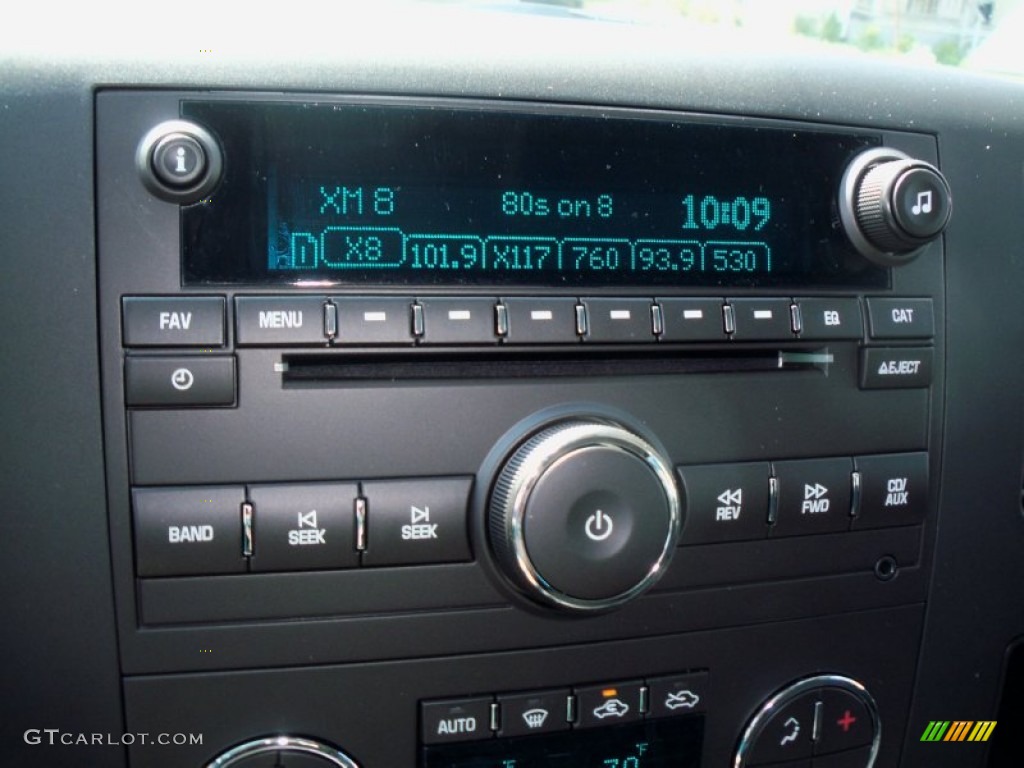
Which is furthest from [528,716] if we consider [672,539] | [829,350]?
[829,350]

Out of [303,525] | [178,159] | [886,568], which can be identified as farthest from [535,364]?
[886,568]

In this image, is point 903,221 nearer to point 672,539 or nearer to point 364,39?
point 672,539

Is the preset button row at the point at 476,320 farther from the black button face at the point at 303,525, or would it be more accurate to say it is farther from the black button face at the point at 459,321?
the black button face at the point at 303,525

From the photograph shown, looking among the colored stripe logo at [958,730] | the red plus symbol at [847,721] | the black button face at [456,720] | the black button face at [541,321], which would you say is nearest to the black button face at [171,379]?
the black button face at [541,321]

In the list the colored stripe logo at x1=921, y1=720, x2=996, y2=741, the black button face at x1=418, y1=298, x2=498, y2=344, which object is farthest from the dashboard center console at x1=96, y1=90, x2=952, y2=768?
the colored stripe logo at x1=921, y1=720, x2=996, y2=741

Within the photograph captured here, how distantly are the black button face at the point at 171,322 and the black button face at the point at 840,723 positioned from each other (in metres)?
0.72

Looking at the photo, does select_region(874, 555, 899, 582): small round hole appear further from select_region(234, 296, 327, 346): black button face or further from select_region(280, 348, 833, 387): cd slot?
select_region(234, 296, 327, 346): black button face

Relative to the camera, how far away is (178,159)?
0.81m

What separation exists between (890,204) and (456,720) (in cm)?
64

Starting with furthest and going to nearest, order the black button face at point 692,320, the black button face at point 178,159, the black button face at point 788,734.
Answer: the black button face at point 788,734
the black button face at point 692,320
the black button face at point 178,159

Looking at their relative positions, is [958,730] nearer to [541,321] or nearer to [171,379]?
[541,321]

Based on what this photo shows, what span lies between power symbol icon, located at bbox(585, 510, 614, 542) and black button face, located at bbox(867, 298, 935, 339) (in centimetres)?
35

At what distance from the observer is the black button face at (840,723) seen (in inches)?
41.5

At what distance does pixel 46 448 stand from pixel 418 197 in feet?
1.24
